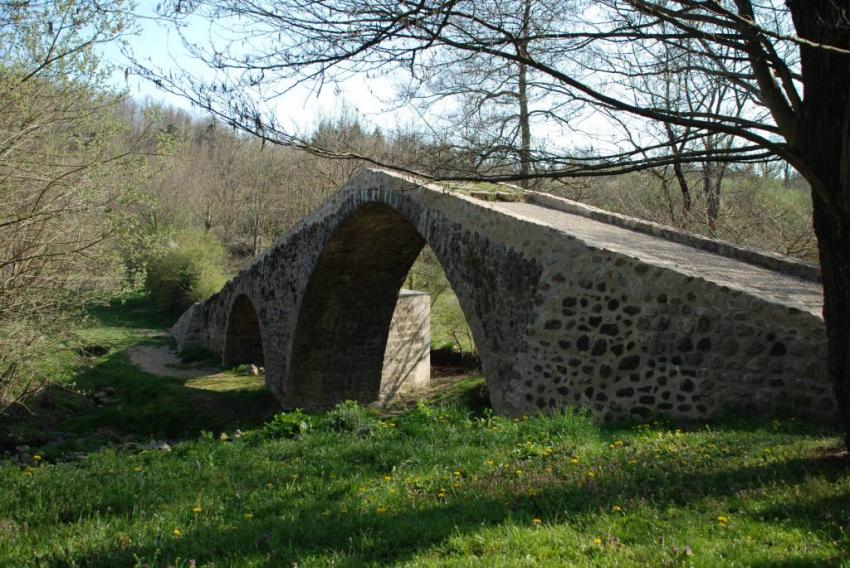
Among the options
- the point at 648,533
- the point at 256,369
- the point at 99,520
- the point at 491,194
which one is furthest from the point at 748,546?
the point at 256,369

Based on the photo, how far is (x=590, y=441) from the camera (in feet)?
18.4

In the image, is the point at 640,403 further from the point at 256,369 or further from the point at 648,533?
the point at 256,369

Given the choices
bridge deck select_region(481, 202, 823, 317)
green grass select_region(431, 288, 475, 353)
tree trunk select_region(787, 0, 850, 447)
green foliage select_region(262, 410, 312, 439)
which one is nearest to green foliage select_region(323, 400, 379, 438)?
green foliage select_region(262, 410, 312, 439)

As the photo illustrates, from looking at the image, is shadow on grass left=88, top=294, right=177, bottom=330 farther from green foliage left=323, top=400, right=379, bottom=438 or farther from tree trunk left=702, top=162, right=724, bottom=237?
green foliage left=323, top=400, right=379, bottom=438

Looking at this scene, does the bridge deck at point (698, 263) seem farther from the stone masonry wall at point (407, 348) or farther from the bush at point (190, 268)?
the bush at point (190, 268)

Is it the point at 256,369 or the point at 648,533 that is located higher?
the point at 648,533

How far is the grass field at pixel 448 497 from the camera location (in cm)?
342

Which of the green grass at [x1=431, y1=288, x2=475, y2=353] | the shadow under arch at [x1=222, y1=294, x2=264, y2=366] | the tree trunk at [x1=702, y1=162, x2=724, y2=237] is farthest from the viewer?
the shadow under arch at [x1=222, y1=294, x2=264, y2=366]

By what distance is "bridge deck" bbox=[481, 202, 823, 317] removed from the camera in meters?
6.70

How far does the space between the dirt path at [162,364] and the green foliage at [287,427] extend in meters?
12.8

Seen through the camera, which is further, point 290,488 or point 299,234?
point 299,234

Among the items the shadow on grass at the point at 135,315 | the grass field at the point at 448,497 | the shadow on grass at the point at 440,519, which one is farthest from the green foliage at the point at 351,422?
the shadow on grass at the point at 135,315

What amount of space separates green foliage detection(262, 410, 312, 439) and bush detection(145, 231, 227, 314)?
1973cm

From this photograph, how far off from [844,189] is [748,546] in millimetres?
2243
